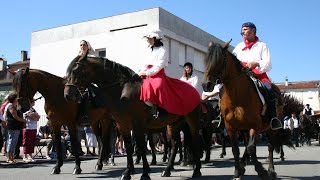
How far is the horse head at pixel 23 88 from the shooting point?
30.2ft

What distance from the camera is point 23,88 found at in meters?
9.23

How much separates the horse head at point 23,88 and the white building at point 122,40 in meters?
19.1

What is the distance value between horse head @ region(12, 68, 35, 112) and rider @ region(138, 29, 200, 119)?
2.99m

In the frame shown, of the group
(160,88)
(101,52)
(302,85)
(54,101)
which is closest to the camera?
(160,88)

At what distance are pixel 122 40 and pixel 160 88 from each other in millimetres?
23840

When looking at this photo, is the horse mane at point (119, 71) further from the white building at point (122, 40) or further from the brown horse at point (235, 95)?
the white building at point (122, 40)

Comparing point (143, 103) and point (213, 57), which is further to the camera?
point (143, 103)

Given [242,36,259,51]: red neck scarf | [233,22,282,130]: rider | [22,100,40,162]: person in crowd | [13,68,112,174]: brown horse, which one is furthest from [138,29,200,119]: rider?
[22,100,40,162]: person in crowd

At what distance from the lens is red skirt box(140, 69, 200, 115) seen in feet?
25.1

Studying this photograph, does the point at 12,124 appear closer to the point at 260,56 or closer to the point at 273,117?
the point at 260,56

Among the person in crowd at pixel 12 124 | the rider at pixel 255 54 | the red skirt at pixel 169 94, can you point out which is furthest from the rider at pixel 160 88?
the person in crowd at pixel 12 124

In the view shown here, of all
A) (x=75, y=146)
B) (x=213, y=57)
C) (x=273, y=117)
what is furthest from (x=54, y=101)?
(x=273, y=117)

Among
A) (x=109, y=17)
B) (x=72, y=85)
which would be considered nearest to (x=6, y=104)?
(x=72, y=85)

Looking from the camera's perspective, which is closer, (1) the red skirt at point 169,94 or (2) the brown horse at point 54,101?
(1) the red skirt at point 169,94
